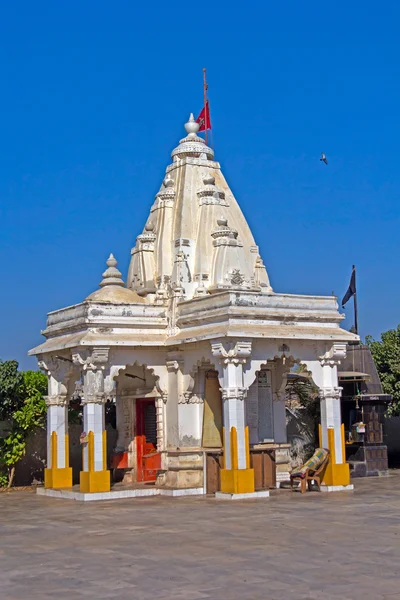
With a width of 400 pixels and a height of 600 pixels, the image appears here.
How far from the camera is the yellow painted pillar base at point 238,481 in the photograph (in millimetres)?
17531

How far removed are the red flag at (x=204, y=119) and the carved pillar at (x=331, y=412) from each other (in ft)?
24.8

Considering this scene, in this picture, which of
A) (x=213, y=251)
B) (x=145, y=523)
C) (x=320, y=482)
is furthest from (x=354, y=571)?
(x=213, y=251)

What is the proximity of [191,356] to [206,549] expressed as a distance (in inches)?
318

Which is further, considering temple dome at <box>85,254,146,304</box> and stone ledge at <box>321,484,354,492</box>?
temple dome at <box>85,254,146,304</box>

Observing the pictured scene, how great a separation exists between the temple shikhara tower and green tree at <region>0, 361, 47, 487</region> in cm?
108

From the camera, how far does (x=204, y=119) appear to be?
23359 millimetres

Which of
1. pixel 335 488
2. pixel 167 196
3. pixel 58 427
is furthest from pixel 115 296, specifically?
pixel 335 488

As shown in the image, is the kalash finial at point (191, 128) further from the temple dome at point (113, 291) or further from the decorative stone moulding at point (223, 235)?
the temple dome at point (113, 291)

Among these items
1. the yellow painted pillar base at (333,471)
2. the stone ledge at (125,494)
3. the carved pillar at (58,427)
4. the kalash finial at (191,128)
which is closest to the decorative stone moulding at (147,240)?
the kalash finial at (191,128)

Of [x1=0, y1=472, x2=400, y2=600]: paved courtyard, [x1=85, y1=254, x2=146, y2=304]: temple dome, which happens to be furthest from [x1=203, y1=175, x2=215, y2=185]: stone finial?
[x1=0, y1=472, x2=400, y2=600]: paved courtyard

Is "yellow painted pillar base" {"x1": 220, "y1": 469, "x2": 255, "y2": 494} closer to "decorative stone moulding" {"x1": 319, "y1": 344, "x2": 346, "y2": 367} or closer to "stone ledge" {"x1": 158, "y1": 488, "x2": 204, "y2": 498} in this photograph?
"stone ledge" {"x1": 158, "y1": 488, "x2": 204, "y2": 498}

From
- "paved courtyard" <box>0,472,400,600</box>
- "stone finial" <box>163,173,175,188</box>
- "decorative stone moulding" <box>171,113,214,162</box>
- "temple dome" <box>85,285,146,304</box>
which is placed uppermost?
"decorative stone moulding" <box>171,113,214,162</box>

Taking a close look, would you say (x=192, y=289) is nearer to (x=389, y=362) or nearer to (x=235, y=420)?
(x=235, y=420)

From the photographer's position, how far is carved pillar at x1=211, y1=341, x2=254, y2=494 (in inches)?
692
